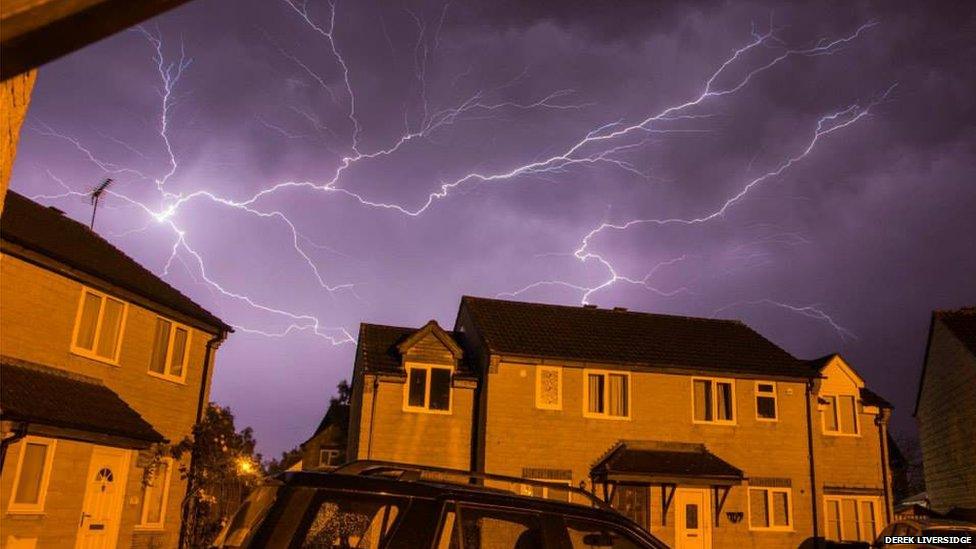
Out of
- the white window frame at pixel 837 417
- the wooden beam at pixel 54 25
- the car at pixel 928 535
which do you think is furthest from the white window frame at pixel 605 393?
the wooden beam at pixel 54 25

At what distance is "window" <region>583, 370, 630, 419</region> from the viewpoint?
2542 cm

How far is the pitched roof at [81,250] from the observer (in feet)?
53.0

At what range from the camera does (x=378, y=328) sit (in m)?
27.9

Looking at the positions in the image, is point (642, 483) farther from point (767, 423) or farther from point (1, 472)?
point (1, 472)

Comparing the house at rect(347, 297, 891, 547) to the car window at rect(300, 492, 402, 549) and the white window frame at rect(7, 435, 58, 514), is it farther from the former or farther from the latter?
the car window at rect(300, 492, 402, 549)

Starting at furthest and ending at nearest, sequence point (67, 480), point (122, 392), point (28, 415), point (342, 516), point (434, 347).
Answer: point (434, 347) → point (122, 392) → point (67, 480) → point (28, 415) → point (342, 516)

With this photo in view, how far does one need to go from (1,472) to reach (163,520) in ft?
18.9

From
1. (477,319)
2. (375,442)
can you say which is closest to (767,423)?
(477,319)

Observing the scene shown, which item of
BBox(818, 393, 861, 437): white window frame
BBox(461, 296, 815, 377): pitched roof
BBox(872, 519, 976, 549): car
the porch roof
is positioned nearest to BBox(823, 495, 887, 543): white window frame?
BBox(818, 393, 861, 437): white window frame

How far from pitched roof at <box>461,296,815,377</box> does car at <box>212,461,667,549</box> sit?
2017 cm

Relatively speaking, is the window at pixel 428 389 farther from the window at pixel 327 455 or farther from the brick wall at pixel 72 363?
the window at pixel 327 455

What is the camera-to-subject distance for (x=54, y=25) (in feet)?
7.86

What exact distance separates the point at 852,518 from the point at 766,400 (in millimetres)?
4950

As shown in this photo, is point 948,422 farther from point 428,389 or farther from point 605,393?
point 428,389
